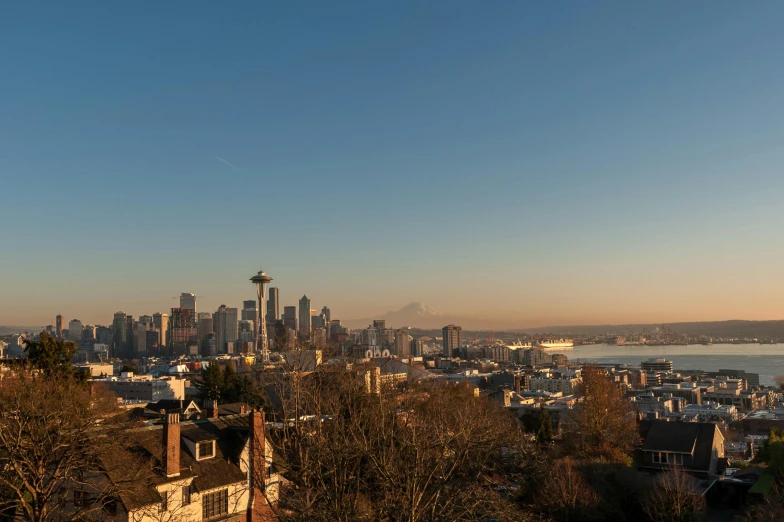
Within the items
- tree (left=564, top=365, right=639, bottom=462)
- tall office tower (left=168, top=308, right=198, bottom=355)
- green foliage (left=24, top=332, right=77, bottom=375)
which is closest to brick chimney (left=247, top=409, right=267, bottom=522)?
green foliage (left=24, top=332, right=77, bottom=375)

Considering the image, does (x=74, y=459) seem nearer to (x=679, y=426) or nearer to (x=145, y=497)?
(x=145, y=497)

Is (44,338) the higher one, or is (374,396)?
(44,338)

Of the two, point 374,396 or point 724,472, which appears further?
point 724,472

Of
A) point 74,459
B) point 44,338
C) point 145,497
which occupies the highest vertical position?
point 44,338

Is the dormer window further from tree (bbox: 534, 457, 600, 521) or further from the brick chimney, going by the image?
tree (bbox: 534, 457, 600, 521)

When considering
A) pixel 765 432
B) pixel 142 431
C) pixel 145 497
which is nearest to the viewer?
pixel 145 497

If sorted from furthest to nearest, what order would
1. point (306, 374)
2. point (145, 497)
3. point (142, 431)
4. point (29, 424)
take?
1. point (306, 374)
2. point (142, 431)
3. point (145, 497)
4. point (29, 424)

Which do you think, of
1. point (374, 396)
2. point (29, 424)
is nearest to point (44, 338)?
point (29, 424)
